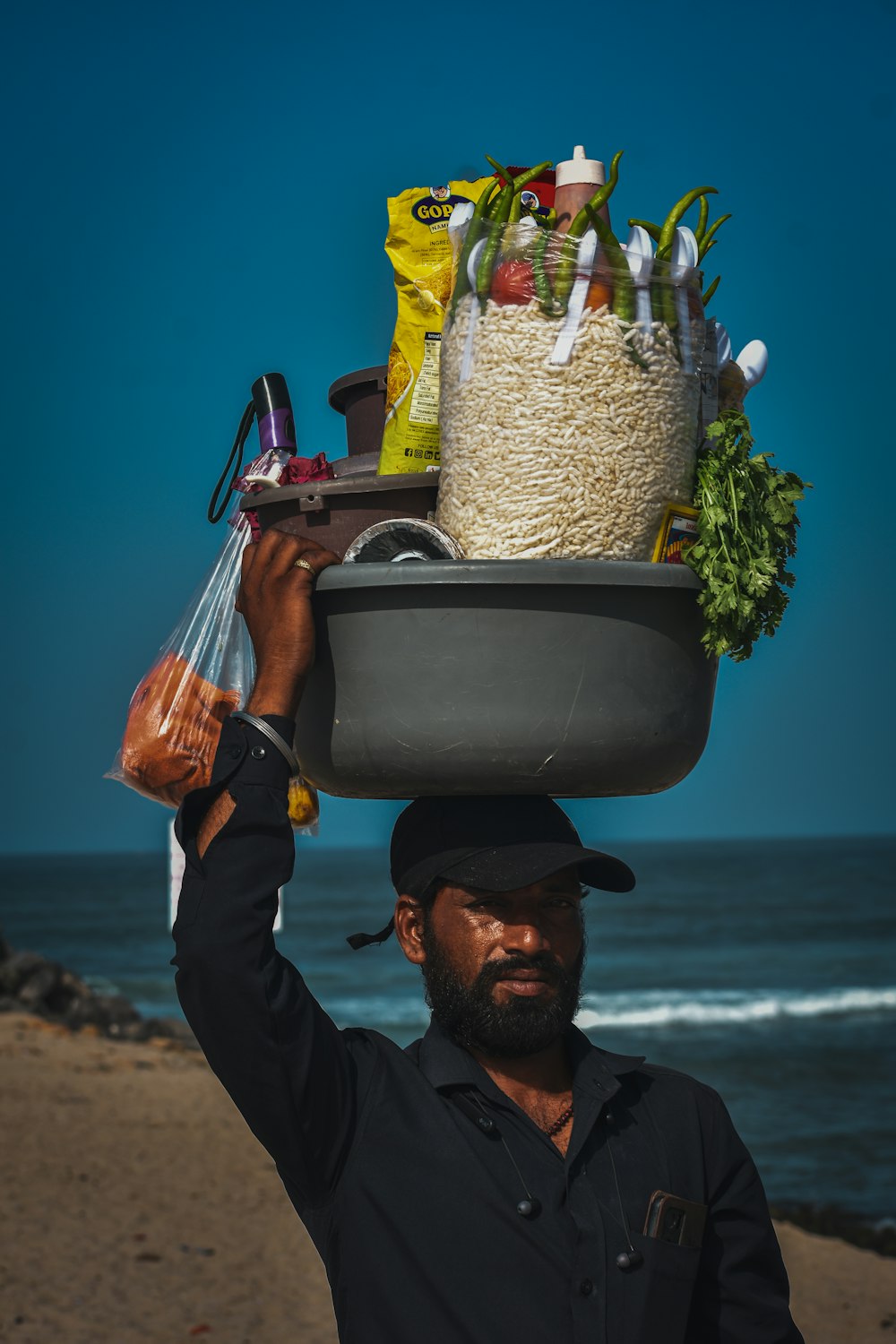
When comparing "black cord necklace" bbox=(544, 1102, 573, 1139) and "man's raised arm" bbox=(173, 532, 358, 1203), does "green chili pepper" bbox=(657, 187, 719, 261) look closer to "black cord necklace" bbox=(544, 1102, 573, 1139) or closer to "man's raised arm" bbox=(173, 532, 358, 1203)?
"man's raised arm" bbox=(173, 532, 358, 1203)

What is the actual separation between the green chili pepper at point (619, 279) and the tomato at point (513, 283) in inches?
4.1

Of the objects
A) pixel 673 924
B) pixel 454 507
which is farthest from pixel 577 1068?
pixel 673 924

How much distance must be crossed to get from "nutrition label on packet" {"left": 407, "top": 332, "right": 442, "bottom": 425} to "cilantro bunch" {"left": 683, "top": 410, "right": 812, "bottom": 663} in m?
0.40

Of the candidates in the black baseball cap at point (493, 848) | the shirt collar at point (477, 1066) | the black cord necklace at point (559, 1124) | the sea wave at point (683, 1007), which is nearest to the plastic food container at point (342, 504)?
the black baseball cap at point (493, 848)

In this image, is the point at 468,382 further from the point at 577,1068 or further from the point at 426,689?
the point at 577,1068

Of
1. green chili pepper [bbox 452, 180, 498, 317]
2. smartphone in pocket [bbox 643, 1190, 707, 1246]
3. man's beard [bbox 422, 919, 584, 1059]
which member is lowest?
smartphone in pocket [bbox 643, 1190, 707, 1246]

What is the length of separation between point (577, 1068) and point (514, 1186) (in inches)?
9.6

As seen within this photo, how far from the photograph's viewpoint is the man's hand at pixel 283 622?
1916mm

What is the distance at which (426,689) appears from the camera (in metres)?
1.88

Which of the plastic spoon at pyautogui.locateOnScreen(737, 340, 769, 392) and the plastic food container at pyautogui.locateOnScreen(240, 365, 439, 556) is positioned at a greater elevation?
the plastic spoon at pyautogui.locateOnScreen(737, 340, 769, 392)

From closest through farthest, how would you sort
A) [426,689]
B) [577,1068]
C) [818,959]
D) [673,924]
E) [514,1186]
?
[426,689] → [514,1186] → [577,1068] → [818,959] → [673,924]

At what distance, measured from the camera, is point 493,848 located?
2.18 meters

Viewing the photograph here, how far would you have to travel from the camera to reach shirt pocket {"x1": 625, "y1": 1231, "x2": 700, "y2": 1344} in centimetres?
195

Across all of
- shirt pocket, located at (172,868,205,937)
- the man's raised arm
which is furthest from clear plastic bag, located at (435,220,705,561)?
shirt pocket, located at (172,868,205,937)
